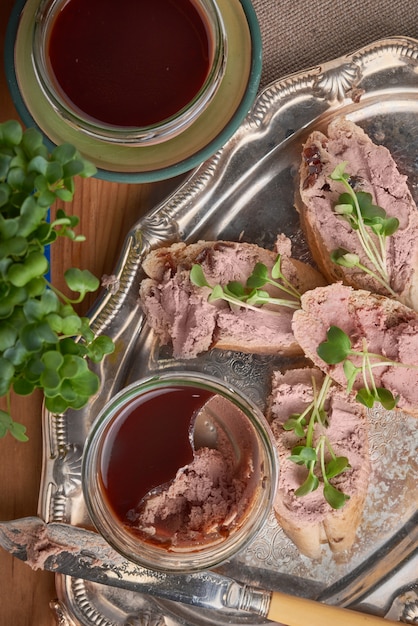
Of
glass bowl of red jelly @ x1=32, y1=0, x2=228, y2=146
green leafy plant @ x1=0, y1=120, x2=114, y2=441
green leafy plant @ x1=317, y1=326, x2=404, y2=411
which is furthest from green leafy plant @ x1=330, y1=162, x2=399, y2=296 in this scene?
green leafy plant @ x1=0, y1=120, x2=114, y2=441

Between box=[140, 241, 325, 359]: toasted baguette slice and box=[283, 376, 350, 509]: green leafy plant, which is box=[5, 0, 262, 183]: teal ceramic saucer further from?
box=[283, 376, 350, 509]: green leafy plant

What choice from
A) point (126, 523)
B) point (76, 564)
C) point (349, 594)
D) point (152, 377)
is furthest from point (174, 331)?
point (349, 594)

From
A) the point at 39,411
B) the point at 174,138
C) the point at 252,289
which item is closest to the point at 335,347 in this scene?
the point at 252,289

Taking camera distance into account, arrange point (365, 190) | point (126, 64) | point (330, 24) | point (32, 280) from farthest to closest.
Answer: point (330, 24) < point (365, 190) < point (126, 64) < point (32, 280)

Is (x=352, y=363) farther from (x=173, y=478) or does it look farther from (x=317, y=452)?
(x=173, y=478)

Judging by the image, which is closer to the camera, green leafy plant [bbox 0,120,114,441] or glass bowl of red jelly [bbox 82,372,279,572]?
green leafy plant [bbox 0,120,114,441]

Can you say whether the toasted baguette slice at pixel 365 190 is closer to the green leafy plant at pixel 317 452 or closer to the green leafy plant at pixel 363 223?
the green leafy plant at pixel 363 223

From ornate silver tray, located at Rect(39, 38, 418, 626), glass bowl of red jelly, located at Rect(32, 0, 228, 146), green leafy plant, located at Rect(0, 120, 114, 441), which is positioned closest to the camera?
green leafy plant, located at Rect(0, 120, 114, 441)
